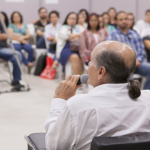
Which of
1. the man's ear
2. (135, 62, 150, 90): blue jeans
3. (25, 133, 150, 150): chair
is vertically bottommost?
(135, 62, 150, 90): blue jeans

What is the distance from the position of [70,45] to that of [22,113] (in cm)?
172

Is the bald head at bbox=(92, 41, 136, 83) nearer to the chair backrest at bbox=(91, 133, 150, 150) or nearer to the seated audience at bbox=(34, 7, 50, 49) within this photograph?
the chair backrest at bbox=(91, 133, 150, 150)

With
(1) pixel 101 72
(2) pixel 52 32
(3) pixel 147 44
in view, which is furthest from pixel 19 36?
(1) pixel 101 72

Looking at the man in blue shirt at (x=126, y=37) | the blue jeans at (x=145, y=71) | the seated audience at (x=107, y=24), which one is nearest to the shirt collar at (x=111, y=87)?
the blue jeans at (x=145, y=71)

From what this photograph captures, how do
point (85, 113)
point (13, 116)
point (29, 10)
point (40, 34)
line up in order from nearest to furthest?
point (85, 113) < point (13, 116) < point (40, 34) < point (29, 10)

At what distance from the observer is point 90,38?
429 centimetres

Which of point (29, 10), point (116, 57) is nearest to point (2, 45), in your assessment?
point (116, 57)

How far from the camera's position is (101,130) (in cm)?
107

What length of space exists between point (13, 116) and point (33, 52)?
3.23 m

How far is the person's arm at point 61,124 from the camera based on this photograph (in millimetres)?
1072

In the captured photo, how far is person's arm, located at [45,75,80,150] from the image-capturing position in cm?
107

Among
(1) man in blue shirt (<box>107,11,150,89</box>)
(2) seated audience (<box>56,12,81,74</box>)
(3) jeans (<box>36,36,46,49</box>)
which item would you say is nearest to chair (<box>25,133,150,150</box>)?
(1) man in blue shirt (<box>107,11,150,89</box>)

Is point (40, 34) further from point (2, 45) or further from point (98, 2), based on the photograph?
point (98, 2)

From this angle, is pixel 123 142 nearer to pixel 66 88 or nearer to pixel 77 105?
pixel 77 105
